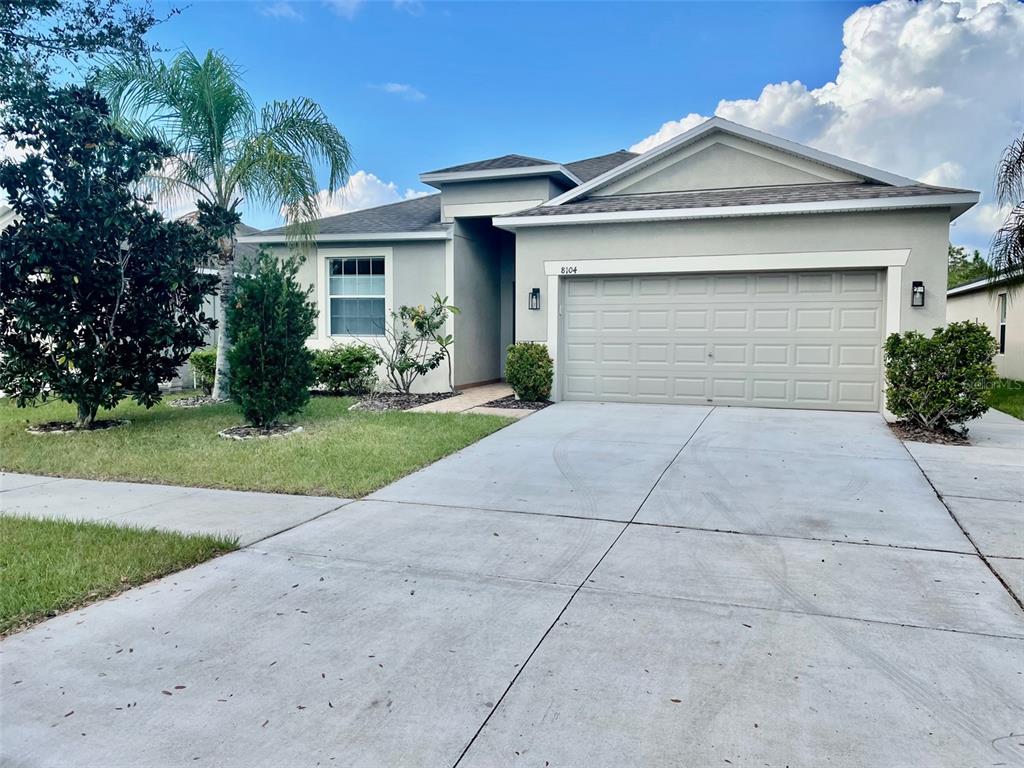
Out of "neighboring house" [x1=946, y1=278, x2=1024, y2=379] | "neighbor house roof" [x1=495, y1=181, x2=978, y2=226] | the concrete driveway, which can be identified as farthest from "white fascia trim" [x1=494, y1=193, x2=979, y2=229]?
"neighboring house" [x1=946, y1=278, x2=1024, y2=379]

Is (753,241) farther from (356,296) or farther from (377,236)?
(356,296)

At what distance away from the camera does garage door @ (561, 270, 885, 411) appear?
428 inches

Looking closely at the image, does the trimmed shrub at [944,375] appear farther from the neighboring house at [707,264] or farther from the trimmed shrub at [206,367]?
the trimmed shrub at [206,367]

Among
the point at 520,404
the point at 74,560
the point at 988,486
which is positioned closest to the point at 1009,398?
the point at 988,486

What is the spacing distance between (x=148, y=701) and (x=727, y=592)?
10.2ft

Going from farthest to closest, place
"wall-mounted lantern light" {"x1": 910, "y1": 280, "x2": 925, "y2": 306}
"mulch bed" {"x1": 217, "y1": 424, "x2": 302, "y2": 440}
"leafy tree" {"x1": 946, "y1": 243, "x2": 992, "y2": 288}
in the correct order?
"leafy tree" {"x1": 946, "y1": 243, "x2": 992, "y2": 288}, "wall-mounted lantern light" {"x1": 910, "y1": 280, "x2": 925, "y2": 306}, "mulch bed" {"x1": 217, "y1": 424, "x2": 302, "y2": 440}

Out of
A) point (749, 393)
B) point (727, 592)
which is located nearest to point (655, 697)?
point (727, 592)

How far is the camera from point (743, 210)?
429 inches

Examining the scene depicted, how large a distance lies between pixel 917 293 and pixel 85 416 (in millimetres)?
12483

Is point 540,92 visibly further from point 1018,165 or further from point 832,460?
point 832,460

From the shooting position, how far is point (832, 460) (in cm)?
762

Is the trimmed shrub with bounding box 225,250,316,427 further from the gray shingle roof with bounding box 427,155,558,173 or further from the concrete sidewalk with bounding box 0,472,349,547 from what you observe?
the gray shingle roof with bounding box 427,155,558,173

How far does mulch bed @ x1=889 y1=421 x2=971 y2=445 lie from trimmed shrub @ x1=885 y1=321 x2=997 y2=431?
0.08 metres

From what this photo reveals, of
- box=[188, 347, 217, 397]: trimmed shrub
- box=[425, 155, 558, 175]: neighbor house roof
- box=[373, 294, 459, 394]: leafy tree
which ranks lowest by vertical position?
box=[188, 347, 217, 397]: trimmed shrub
